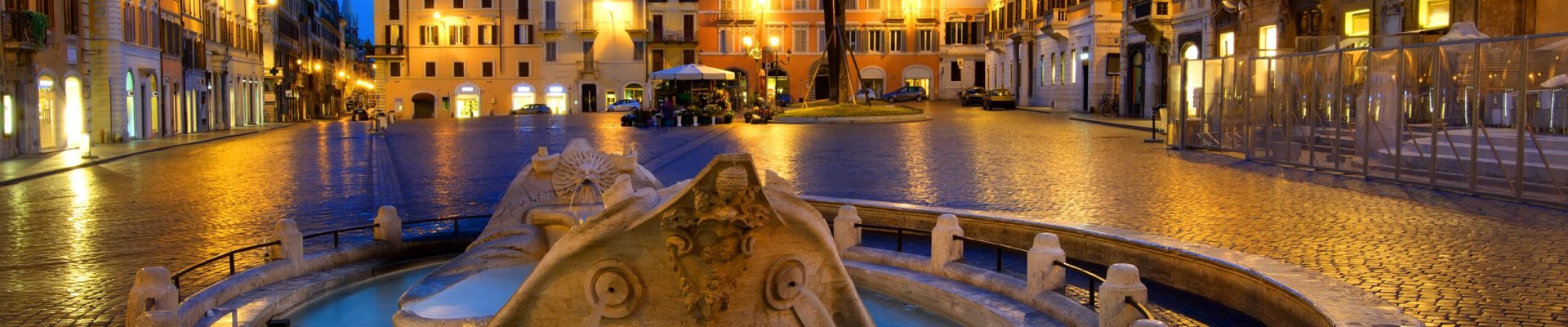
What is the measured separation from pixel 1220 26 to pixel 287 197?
26.4 meters

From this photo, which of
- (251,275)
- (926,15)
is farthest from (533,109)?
(251,275)

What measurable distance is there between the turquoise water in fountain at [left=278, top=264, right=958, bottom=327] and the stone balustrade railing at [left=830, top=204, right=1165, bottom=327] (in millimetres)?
509

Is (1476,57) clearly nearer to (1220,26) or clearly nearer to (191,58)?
(1220,26)

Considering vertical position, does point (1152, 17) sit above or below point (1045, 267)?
above

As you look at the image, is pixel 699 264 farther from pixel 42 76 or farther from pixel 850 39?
pixel 850 39

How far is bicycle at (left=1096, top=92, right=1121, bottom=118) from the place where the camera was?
44.1 metres

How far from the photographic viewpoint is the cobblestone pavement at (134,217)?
888 centimetres

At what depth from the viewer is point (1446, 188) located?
1527cm

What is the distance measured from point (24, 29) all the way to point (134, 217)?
1693 cm

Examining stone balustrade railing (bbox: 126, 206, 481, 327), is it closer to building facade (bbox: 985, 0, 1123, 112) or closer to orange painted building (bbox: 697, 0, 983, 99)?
building facade (bbox: 985, 0, 1123, 112)

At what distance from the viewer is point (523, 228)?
843cm

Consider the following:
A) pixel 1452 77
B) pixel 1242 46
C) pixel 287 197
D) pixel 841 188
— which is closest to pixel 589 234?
pixel 841 188

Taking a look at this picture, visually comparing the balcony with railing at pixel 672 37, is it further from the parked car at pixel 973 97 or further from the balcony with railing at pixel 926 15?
the parked car at pixel 973 97

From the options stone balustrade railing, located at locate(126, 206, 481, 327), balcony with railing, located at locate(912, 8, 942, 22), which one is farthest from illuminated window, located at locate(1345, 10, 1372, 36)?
balcony with railing, located at locate(912, 8, 942, 22)
